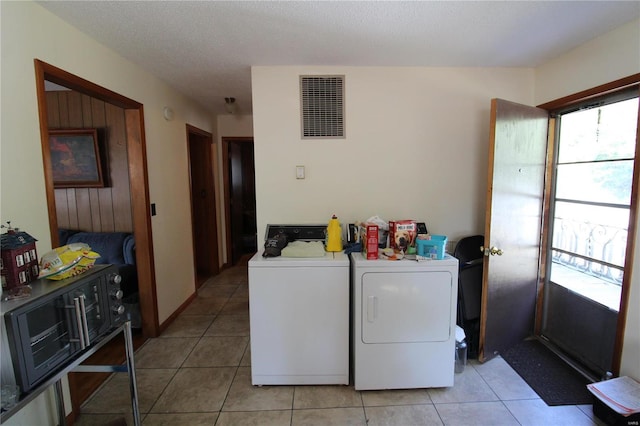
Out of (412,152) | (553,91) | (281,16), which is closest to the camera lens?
(281,16)

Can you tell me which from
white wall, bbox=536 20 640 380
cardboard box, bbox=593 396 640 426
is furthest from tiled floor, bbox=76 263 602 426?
white wall, bbox=536 20 640 380

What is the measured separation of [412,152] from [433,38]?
81 cm

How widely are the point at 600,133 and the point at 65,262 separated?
3220 millimetres

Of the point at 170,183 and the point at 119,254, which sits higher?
the point at 170,183

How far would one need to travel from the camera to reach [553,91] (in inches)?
86.1

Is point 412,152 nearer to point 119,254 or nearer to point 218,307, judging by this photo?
point 218,307

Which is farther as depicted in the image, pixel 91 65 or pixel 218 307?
pixel 218 307

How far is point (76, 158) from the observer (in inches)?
A: 106

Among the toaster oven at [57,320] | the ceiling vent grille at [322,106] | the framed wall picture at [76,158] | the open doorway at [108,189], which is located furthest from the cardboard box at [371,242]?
the framed wall picture at [76,158]

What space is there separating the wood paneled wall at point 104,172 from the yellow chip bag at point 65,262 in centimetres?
171

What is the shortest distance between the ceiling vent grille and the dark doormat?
87.2 inches

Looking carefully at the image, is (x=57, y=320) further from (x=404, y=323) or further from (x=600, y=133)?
(x=600, y=133)

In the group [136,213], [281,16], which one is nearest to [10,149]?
[136,213]

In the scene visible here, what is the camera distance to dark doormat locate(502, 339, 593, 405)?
5.94 ft
